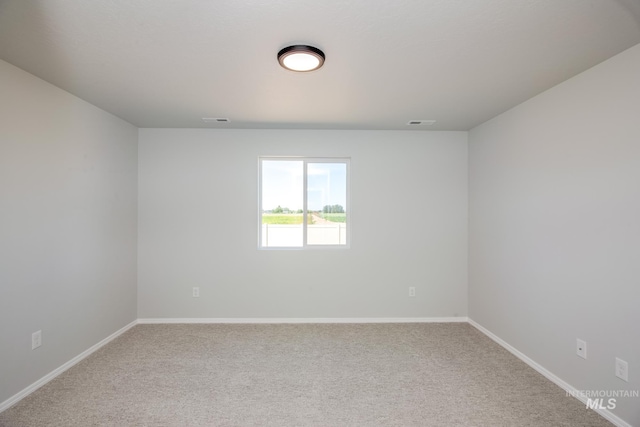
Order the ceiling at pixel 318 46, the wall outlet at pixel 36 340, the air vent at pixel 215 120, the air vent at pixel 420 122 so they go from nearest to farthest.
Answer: the ceiling at pixel 318 46 → the wall outlet at pixel 36 340 → the air vent at pixel 215 120 → the air vent at pixel 420 122

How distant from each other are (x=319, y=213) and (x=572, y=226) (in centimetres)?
253

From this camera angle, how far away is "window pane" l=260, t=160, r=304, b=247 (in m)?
3.79

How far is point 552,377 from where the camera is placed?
2385 mm

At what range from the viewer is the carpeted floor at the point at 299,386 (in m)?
1.95

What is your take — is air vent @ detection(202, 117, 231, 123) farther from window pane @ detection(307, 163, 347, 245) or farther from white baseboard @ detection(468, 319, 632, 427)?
white baseboard @ detection(468, 319, 632, 427)

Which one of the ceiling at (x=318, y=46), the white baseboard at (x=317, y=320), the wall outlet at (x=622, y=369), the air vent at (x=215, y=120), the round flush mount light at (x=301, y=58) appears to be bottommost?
the white baseboard at (x=317, y=320)

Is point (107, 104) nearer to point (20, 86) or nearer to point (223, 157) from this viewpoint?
point (20, 86)

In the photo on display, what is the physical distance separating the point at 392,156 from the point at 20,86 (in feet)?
11.6

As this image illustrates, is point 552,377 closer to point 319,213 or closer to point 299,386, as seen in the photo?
point 299,386

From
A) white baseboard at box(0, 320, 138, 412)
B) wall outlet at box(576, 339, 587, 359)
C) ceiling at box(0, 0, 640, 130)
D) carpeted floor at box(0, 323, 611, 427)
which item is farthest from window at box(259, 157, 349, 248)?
wall outlet at box(576, 339, 587, 359)

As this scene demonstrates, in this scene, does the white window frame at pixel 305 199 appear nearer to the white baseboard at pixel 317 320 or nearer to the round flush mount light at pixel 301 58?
the white baseboard at pixel 317 320

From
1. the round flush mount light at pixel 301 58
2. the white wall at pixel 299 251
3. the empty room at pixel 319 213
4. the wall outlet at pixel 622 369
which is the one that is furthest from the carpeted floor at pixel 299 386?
the round flush mount light at pixel 301 58

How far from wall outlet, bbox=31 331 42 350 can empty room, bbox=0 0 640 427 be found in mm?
16

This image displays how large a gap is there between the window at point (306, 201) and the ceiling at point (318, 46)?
1.05 meters
